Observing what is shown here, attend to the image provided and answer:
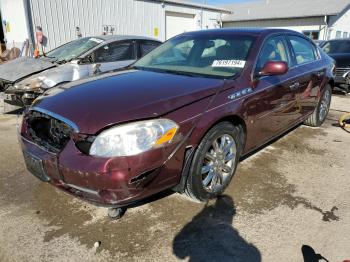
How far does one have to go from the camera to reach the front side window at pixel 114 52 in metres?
6.36

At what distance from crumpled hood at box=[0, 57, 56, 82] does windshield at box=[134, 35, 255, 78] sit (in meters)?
2.79

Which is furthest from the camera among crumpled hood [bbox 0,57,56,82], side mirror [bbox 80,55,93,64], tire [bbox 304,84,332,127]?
side mirror [bbox 80,55,93,64]

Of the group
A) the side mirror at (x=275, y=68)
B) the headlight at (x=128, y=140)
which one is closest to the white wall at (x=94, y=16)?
the side mirror at (x=275, y=68)

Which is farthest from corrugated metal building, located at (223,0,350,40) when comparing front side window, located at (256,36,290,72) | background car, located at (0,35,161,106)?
front side window, located at (256,36,290,72)

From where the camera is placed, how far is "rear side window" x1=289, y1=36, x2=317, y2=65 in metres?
4.27

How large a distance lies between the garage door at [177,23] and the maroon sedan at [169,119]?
13.8 metres

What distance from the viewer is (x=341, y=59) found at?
934cm

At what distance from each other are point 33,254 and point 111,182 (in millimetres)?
836

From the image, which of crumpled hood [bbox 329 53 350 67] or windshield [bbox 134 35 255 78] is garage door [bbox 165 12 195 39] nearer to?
crumpled hood [bbox 329 53 350 67]

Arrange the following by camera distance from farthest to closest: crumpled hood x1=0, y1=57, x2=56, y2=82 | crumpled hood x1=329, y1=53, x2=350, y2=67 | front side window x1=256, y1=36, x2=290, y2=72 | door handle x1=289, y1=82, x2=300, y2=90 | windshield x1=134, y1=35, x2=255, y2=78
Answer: crumpled hood x1=329, y1=53, x2=350, y2=67 < crumpled hood x1=0, y1=57, x2=56, y2=82 < door handle x1=289, y1=82, x2=300, y2=90 < front side window x1=256, y1=36, x2=290, y2=72 < windshield x1=134, y1=35, x2=255, y2=78

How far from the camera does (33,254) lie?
7.88 ft

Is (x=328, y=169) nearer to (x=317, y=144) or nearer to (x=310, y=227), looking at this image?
(x=317, y=144)

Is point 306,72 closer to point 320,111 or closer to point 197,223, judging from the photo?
point 320,111

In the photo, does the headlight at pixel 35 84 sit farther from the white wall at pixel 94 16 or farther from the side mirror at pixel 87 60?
the white wall at pixel 94 16
